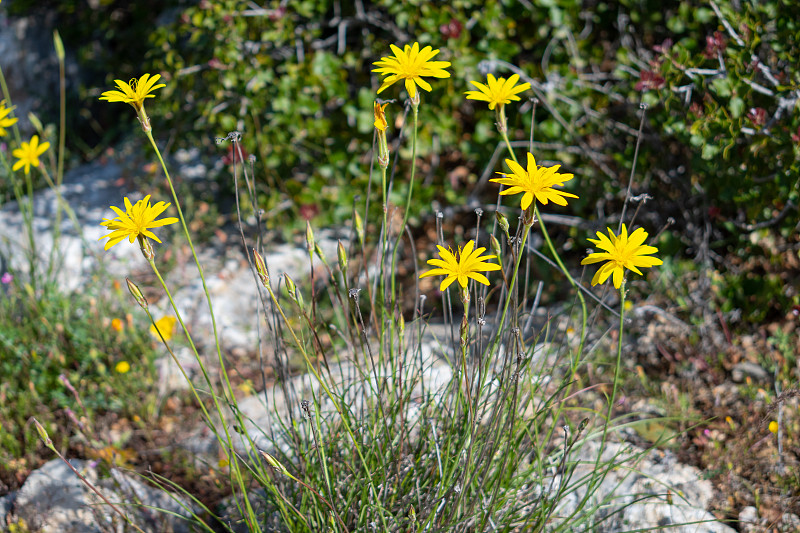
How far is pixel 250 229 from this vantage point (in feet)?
12.1

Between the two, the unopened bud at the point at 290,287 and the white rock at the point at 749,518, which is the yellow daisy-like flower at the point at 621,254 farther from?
the white rock at the point at 749,518

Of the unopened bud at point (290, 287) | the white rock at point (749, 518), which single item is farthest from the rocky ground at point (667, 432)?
the unopened bud at point (290, 287)

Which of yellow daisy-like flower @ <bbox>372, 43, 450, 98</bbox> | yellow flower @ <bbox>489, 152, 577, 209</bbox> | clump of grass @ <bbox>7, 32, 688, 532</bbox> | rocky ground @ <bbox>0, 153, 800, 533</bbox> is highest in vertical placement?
yellow daisy-like flower @ <bbox>372, 43, 450, 98</bbox>

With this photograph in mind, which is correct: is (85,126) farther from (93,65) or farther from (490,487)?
(490,487)

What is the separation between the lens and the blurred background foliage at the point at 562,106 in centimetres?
239

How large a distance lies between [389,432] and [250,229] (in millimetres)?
2324

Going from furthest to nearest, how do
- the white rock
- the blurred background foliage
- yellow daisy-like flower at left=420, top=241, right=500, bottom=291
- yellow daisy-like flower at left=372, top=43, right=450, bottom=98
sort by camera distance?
1. the blurred background foliage
2. the white rock
3. yellow daisy-like flower at left=372, top=43, right=450, bottom=98
4. yellow daisy-like flower at left=420, top=241, right=500, bottom=291

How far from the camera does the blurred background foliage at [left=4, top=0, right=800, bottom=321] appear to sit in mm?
2391

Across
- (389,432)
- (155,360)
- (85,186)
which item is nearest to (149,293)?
(155,360)

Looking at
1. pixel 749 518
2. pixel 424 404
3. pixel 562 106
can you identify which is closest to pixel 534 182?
pixel 424 404

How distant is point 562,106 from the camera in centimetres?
297

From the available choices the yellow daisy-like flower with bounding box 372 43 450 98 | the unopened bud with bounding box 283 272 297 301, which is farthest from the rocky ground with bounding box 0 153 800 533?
the yellow daisy-like flower with bounding box 372 43 450 98

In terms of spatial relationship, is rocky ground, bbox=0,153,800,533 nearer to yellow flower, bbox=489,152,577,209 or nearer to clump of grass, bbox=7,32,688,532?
clump of grass, bbox=7,32,688,532

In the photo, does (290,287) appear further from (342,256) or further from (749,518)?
(749,518)
